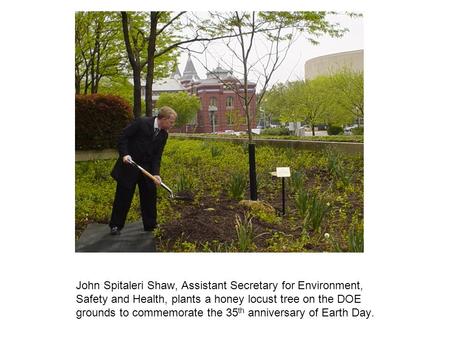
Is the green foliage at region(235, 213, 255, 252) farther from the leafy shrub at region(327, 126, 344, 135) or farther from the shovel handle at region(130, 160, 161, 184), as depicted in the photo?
the leafy shrub at region(327, 126, 344, 135)

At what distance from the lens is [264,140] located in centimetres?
834

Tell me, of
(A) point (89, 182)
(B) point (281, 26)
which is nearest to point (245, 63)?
(B) point (281, 26)

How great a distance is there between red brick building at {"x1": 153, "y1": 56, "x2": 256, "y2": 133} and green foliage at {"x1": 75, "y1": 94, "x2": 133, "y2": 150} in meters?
0.94

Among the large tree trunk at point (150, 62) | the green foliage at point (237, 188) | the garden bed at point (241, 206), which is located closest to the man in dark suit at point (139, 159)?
the garden bed at point (241, 206)

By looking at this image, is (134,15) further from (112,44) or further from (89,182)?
(112,44)

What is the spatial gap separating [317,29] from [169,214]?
9.44 ft

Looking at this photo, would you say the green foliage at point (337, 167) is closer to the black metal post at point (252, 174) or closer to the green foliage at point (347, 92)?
the black metal post at point (252, 174)

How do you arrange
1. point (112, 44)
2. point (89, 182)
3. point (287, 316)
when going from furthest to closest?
point (112, 44) → point (89, 182) → point (287, 316)

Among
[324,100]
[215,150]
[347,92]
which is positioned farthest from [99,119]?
[324,100]

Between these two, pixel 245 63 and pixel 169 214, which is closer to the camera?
pixel 169 214

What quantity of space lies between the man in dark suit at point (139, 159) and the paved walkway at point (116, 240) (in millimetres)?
114

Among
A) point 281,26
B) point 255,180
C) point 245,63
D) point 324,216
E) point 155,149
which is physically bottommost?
point 324,216

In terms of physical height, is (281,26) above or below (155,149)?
above

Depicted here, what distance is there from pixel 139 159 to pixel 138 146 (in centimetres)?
14
